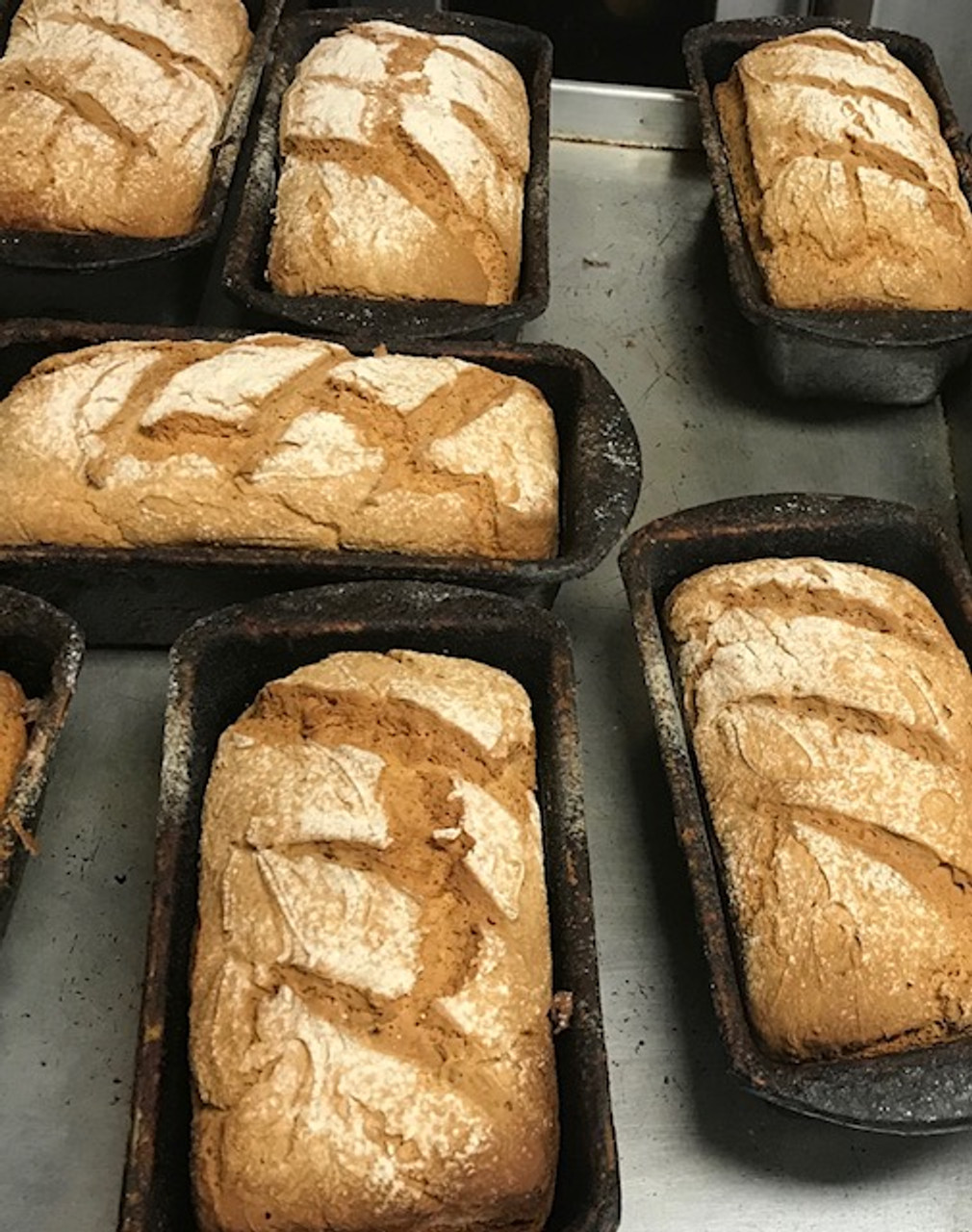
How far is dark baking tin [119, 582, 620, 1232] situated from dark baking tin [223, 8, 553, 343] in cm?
53

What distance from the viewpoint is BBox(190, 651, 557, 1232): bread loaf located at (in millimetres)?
1228

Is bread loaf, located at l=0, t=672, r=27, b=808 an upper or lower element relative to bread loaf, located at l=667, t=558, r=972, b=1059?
lower

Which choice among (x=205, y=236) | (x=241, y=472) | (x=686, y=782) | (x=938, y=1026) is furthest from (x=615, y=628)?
(x=205, y=236)

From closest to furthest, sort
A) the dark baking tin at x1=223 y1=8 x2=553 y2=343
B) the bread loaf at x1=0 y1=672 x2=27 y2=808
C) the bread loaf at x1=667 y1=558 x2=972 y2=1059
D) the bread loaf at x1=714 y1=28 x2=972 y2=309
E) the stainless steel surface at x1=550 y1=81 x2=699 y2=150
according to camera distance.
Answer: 1. the bread loaf at x1=667 y1=558 x2=972 y2=1059
2. the bread loaf at x1=0 y1=672 x2=27 y2=808
3. the dark baking tin at x1=223 y1=8 x2=553 y2=343
4. the bread loaf at x1=714 y1=28 x2=972 y2=309
5. the stainless steel surface at x1=550 y1=81 x2=699 y2=150

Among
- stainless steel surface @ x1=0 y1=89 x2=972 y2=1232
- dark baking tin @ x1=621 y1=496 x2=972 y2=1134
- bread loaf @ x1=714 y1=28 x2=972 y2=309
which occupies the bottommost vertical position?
stainless steel surface @ x1=0 y1=89 x2=972 y2=1232

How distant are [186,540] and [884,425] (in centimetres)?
Result: 125

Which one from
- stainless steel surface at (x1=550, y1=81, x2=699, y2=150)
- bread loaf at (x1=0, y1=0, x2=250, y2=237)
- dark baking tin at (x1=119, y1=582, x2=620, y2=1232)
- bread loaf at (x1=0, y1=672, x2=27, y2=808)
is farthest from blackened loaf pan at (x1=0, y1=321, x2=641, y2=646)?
stainless steel surface at (x1=550, y1=81, x2=699, y2=150)

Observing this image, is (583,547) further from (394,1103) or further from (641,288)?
(641,288)

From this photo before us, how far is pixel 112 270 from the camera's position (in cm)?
198

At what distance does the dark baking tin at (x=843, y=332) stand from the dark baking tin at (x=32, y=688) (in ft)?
3.87

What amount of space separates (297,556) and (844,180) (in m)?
1.17

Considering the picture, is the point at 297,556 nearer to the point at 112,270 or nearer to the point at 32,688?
the point at 32,688

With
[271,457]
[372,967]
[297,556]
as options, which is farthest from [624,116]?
[372,967]

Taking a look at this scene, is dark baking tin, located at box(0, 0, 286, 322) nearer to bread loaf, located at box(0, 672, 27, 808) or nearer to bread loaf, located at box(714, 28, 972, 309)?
bread loaf, located at box(0, 672, 27, 808)
